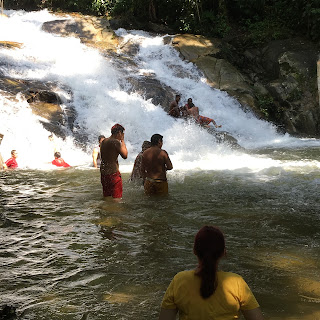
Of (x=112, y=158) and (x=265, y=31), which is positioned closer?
(x=112, y=158)

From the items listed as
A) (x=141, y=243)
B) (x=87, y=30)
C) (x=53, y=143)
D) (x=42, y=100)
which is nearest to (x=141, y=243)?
(x=141, y=243)

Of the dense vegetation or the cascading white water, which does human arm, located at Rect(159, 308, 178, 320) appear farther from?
the dense vegetation

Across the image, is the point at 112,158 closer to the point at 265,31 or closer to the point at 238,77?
the point at 238,77

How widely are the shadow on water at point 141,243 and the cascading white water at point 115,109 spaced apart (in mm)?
3142

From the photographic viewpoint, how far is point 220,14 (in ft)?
80.1

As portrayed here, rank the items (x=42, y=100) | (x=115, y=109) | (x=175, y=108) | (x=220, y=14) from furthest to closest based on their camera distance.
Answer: (x=220, y=14), (x=175, y=108), (x=115, y=109), (x=42, y=100)

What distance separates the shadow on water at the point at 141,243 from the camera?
4352mm

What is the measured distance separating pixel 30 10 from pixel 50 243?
988 inches

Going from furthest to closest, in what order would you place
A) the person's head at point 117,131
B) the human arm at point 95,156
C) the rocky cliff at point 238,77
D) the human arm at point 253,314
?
the rocky cliff at point 238,77
the human arm at point 95,156
the person's head at point 117,131
the human arm at point 253,314

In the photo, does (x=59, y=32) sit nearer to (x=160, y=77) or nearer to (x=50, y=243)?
(x=160, y=77)

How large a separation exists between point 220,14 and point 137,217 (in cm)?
1969

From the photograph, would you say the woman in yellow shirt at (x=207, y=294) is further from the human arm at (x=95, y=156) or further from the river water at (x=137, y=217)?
the human arm at (x=95, y=156)

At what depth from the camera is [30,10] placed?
27875mm

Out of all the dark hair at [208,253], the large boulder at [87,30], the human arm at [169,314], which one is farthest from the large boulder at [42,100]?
the dark hair at [208,253]
